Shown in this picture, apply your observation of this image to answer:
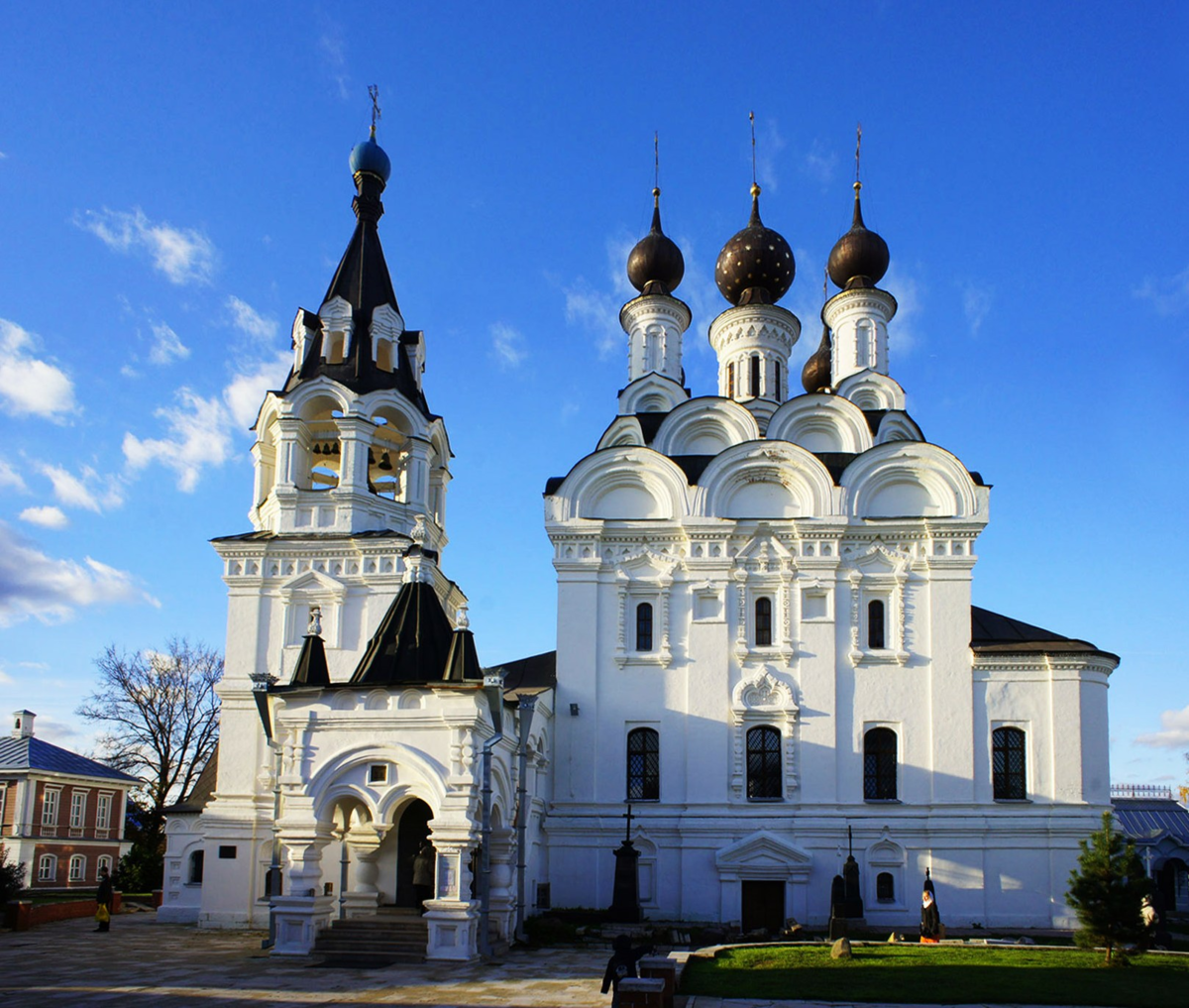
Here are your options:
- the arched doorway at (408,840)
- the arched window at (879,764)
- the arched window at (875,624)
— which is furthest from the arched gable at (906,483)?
the arched doorway at (408,840)

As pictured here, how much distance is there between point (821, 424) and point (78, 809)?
2382 cm

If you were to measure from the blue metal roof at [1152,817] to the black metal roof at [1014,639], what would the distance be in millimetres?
11480

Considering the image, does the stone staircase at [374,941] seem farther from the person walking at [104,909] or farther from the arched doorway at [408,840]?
the person walking at [104,909]

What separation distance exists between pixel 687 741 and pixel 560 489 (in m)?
5.13

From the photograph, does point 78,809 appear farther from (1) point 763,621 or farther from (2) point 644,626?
(1) point 763,621

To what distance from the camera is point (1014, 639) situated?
20531mm

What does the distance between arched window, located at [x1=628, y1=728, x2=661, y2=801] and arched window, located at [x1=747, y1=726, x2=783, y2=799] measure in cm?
162

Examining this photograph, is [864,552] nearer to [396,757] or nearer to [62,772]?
[396,757]

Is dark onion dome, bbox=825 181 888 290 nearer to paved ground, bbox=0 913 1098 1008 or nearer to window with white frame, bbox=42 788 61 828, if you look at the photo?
paved ground, bbox=0 913 1098 1008

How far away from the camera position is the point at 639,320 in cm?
2595

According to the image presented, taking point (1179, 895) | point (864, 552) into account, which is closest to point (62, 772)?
point (864, 552)

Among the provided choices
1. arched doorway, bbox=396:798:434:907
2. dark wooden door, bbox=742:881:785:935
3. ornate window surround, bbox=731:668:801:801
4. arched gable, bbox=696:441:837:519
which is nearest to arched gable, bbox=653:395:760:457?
arched gable, bbox=696:441:837:519

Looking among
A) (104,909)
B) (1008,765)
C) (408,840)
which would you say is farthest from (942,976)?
(104,909)

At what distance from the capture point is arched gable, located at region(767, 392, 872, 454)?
22391 mm
